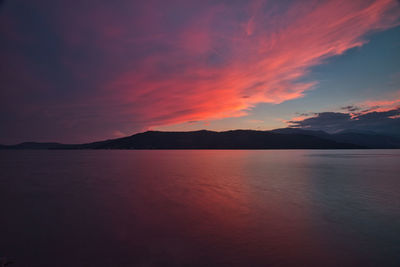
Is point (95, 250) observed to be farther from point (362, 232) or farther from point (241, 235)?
point (362, 232)

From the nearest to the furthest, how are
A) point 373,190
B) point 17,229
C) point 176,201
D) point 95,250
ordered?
point 95,250, point 17,229, point 176,201, point 373,190

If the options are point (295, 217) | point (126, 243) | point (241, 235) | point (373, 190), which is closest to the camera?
point (126, 243)

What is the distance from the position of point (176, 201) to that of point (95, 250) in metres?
9.90

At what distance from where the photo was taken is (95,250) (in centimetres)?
944

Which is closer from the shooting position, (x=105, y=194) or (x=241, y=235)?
(x=241, y=235)

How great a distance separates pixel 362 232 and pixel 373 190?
50.5 feet

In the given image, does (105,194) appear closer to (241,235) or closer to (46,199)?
(46,199)

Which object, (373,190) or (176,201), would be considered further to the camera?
(373,190)

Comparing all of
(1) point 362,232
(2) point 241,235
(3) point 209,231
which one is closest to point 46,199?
(3) point 209,231

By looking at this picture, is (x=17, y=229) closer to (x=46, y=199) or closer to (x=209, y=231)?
(x=46, y=199)

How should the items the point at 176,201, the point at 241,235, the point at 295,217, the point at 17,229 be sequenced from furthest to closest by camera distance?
the point at 176,201 → the point at 295,217 → the point at 17,229 → the point at 241,235

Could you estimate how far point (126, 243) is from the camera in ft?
33.2

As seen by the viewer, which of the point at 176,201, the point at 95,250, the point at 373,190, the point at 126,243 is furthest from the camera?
the point at 373,190

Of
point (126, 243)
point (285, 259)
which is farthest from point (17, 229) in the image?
point (285, 259)
